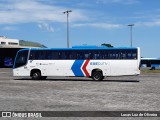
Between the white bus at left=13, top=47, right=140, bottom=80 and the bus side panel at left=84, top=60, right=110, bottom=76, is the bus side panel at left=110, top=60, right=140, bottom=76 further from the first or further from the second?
the bus side panel at left=84, top=60, right=110, bottom=76

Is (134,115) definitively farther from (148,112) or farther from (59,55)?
(59,55)

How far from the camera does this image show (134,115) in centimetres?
1102

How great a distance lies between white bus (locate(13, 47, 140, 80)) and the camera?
30.6m

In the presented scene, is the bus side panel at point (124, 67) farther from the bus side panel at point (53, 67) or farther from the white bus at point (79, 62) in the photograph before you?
the bus side panel at point (53, 67)

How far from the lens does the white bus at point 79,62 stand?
100 feet

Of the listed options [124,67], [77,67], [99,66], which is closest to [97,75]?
[99,66]

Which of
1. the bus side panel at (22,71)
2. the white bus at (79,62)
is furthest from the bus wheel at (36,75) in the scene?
the bus side panel at (22,71)

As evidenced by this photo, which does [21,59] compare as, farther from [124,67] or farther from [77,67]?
Answer: [124,67]

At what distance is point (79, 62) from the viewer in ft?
104

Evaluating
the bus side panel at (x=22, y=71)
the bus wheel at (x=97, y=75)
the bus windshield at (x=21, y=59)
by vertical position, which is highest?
the bus windshield at (x=21, y=59)

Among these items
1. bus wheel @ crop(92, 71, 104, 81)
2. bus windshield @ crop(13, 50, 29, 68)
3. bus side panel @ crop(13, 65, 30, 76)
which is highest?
bus windshield @ crop(13, 50, 29, 68)

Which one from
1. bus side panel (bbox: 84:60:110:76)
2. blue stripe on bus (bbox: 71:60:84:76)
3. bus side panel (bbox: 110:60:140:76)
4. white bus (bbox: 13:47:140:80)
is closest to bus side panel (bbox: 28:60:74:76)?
white bus (bbox: 13:47:140:80)

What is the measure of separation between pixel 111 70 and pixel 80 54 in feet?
9.79

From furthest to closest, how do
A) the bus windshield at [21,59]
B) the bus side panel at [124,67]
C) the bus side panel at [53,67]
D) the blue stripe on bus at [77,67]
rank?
the bus windshield at [21,59] < the bus side panel at [53,67] < the blue stripe on bus at [77,67] < the bus side panel at [124,67]
